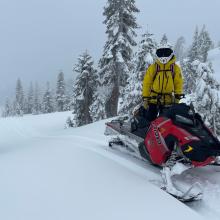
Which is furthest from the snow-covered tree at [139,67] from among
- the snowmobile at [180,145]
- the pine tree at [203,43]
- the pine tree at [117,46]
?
the pine tree at [203,43]

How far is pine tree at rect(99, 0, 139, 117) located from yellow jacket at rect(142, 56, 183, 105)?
65.3ft

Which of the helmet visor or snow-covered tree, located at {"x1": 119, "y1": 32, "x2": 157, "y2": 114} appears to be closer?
the helmet visor

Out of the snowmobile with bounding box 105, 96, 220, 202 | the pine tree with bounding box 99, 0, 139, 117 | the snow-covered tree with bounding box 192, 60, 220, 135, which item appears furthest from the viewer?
the pine tree with bounding box 99, 0, 139, 117

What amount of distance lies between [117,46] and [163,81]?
21109 millimetres

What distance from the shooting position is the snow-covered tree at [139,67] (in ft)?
67.4

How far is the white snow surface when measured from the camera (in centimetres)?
419

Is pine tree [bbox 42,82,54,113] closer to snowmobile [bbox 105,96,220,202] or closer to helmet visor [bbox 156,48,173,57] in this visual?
helmet visor [bbox 156,48,173,57]

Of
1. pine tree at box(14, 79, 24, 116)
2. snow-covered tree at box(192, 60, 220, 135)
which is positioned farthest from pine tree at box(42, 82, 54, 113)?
snow-covered tree at box(192, 60, 220, 135)

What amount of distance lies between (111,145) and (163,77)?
2.34 metres

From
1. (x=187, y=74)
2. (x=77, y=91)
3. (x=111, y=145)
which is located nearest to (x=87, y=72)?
(x=77, y=91)

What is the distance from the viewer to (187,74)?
152ft

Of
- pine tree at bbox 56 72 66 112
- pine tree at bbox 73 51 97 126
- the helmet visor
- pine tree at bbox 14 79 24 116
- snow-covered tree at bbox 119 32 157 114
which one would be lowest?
pine tree at bbox 14 79 24 116

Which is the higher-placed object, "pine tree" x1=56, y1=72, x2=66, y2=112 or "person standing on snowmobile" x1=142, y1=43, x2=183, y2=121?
"person standing on snowmobile" x1=142, y1=43, x2=183, y2=121

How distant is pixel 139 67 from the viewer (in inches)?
835
